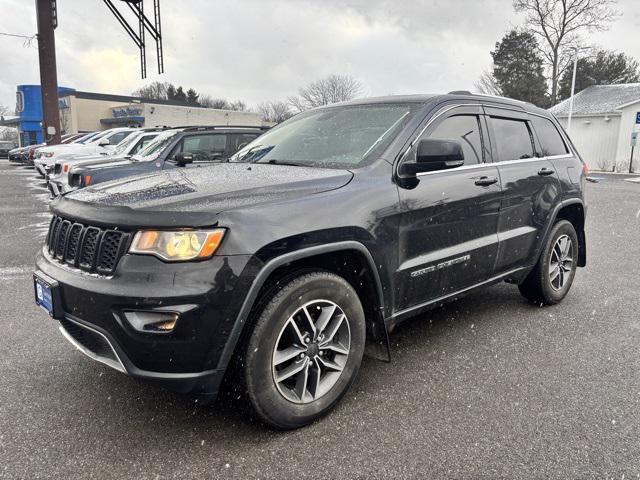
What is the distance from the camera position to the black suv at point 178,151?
7.93 m

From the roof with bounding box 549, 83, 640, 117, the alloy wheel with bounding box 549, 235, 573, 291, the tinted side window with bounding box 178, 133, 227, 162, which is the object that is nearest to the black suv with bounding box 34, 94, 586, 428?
the alloy wheel with bounding box 549, 235, 573, 291

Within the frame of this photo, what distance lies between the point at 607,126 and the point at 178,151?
29912mm

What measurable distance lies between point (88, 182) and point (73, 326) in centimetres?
588

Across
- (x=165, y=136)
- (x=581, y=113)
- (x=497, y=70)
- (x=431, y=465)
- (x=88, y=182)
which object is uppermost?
(x=497, y=70)

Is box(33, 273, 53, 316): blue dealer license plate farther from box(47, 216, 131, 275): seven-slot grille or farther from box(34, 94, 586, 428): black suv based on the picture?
box(47, 216, 131, 275): seven-slot grille

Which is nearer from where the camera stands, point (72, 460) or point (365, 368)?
point (72, 460)

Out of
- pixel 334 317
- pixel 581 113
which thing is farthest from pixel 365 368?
pixel 581 113

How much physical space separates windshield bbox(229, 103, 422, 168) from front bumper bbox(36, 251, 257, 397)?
122cm

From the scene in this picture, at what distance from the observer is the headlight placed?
2.29 meters

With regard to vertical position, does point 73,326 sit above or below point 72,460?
above

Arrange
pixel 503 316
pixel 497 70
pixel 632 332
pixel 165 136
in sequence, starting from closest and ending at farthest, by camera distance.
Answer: pixel 632 332 < pixel 503 316 < pixel 165 136 < pixel 497 70

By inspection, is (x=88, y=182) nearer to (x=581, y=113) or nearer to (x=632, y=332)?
(x=632, y=332)

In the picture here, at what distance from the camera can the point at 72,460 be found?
2.42 m

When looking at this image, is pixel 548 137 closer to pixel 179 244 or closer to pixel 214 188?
pixel 214 188
